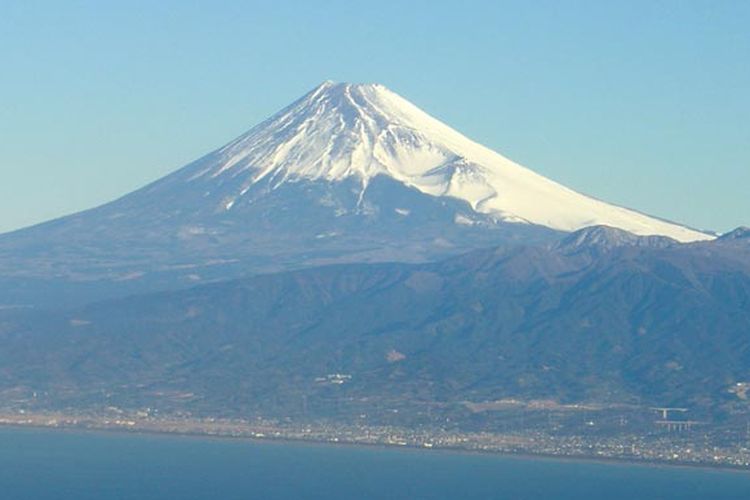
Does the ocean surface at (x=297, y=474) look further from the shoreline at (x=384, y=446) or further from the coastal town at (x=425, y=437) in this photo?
the coastal town at (x=425, y=437)

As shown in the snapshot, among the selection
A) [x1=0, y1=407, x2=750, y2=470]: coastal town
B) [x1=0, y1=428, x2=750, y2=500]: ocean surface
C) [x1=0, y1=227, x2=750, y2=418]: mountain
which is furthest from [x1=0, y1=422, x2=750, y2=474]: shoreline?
[x1=0, y1=227, x2=750, y2=418]: mountain

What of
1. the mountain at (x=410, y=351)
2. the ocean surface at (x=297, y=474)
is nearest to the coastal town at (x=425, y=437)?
the ocean surface at (x=297, y=474)

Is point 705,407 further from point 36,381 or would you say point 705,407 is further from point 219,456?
point 36,381

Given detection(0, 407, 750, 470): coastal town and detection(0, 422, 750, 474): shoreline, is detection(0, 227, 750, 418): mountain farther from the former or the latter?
detection(0, 422, 750, 474): shoreline

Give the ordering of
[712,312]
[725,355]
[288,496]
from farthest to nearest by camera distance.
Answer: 1. [712,312]
2. [725,355]
3. [288,496]

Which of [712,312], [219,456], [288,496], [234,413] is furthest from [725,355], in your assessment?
[288,496]

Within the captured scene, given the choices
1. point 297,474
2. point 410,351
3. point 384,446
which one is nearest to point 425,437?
point 384,446
